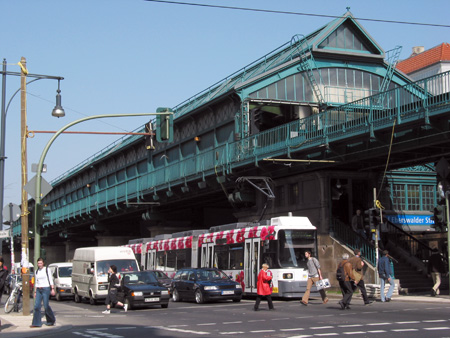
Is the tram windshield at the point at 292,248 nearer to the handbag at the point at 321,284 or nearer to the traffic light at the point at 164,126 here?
the handbag at the point at 321,284

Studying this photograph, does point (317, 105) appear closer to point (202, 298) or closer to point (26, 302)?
point (202, 298)

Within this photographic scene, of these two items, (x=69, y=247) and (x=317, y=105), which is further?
(x=69, y=247)

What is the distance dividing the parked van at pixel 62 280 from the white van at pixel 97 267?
2764 millimetres

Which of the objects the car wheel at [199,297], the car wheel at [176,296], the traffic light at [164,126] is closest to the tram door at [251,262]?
the car wheel at [199,297]

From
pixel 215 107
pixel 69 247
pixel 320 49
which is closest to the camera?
pixel 320 49

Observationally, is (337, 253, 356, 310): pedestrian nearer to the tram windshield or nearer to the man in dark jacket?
the man in dark jacket

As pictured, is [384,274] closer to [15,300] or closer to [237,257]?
[237,257]

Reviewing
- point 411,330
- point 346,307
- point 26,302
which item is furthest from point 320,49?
point 411,330

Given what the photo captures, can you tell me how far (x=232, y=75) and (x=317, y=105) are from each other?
24.8 feet

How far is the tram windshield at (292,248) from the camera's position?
27.0 m

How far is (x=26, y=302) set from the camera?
20.5 meters

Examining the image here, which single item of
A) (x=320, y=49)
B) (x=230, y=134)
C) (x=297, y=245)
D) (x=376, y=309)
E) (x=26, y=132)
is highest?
(x=320, y=49)

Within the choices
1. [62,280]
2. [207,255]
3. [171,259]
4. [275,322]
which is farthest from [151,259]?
[275,322]

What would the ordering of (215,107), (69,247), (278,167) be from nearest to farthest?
(278,167), (215,107), (69,247)
